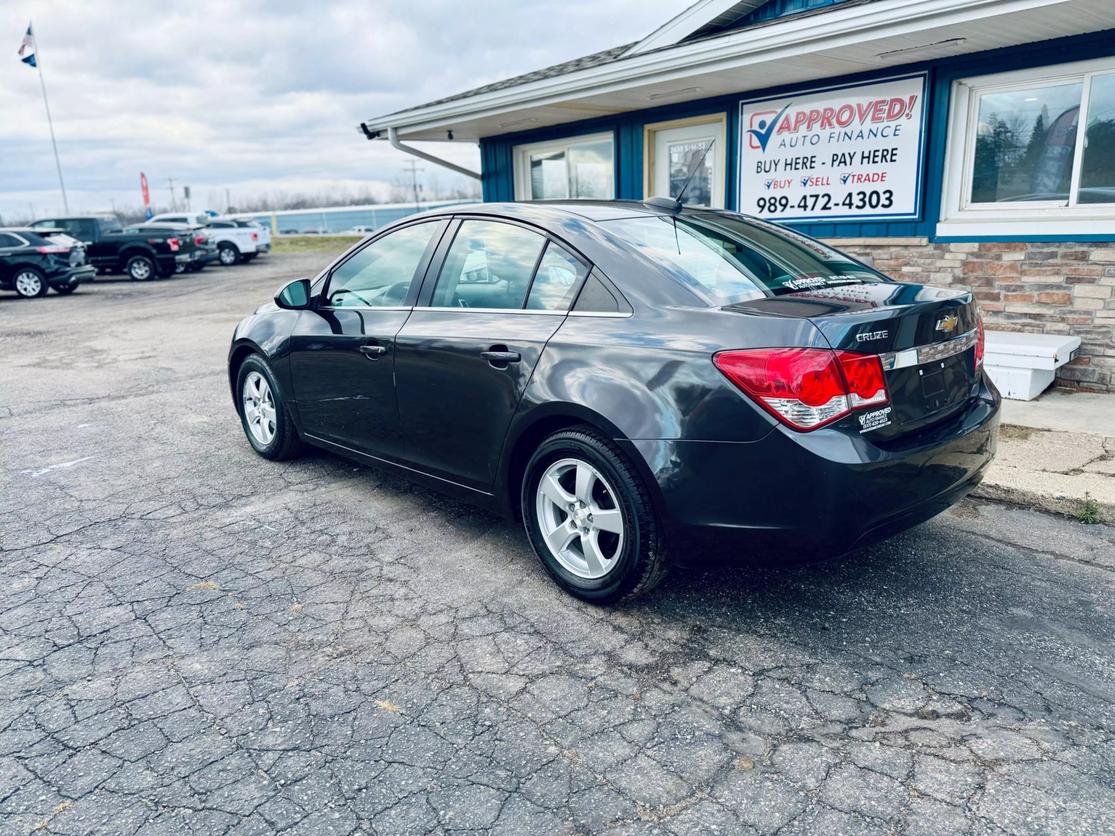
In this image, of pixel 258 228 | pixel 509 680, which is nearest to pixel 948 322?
pixel 509 680

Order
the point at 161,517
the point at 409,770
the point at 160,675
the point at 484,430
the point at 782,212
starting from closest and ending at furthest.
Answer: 1. the point at 409,770
2. the point at 160,675
3. the point at 484,430
4. the point at 161,517
5. the point at 782,212

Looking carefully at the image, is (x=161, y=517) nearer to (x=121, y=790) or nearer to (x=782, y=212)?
(x=121, y=790)

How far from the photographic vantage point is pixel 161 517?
14.8 ft

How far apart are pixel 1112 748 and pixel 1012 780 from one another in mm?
394

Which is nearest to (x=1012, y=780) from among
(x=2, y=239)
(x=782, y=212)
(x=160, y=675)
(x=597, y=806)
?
(x=597, y=806)

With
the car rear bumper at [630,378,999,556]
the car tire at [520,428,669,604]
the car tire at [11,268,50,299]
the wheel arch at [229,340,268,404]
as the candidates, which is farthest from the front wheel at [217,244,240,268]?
the car rear bumper at [630,378,999,556]

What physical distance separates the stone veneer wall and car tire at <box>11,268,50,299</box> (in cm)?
1901

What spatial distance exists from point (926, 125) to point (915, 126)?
0.31 ft

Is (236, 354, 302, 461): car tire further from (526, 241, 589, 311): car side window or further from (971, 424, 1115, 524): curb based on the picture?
(971, 424, 1115, 524): curb

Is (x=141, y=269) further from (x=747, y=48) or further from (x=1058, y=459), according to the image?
(x=1058, y=459)

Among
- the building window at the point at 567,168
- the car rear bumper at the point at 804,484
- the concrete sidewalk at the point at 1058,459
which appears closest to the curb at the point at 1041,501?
the concrete sidewalk at the point at 1058,459

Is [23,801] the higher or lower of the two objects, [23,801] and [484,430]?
the lower

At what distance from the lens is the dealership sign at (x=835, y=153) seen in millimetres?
7465

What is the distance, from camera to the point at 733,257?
11.6 ft
